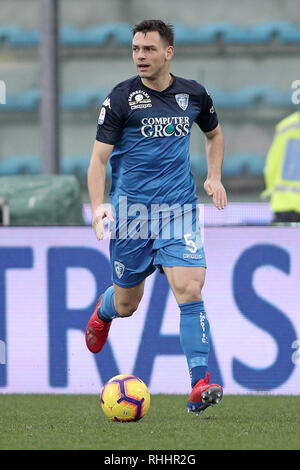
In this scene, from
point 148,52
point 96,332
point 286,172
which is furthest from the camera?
point 286,172

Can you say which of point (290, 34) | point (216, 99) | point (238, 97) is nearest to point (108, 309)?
point (216, 99)

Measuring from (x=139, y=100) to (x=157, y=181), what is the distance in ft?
1.30

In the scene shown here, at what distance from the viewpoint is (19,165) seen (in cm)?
1127

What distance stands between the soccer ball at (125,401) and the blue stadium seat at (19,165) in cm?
645

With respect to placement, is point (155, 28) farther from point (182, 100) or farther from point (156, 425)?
point (156, 425)

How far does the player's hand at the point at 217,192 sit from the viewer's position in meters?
5.08

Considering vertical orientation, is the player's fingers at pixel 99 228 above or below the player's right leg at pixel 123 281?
above

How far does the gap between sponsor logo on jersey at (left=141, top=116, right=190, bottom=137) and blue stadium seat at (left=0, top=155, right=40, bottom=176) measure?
6203 millimetres

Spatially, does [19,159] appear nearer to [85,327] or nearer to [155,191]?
[85,327]

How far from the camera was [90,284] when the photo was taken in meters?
6.29
